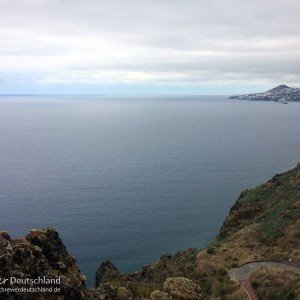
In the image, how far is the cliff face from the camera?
17359mm

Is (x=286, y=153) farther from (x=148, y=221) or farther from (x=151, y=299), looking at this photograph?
(x=151, y=299)

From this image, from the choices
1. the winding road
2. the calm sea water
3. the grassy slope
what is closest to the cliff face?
the grassy slope

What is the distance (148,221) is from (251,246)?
136 feet

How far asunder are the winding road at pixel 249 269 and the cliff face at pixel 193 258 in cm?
89

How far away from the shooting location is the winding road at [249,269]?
30638mm

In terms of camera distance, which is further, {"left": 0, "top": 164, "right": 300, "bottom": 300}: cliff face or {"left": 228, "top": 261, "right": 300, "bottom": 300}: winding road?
{"left": 228, "top": 261, "right": 300, "bottom": 300}: winding road

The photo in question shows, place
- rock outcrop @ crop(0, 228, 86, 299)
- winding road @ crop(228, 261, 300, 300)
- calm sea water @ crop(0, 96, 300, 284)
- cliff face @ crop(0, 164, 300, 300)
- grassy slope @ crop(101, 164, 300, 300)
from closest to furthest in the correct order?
rock outcrop @ crop(0, 228, 86, 299) < cliff face @ crop(0, 164, 300, 300) < winding road @ crop(228, 261, 300, 300) < grassy slope @ crop(101, 164, 300, 300) < calm sea water @ crop(0, 96, 300, 284)

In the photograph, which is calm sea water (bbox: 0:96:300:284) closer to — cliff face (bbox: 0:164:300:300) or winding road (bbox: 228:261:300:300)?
cliff face (bbox: 0:164:300:300)

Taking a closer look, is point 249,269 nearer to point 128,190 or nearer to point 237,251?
point 237,251

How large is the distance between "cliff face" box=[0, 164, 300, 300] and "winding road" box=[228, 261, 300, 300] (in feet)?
2.90

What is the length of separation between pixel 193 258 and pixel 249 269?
277 inches

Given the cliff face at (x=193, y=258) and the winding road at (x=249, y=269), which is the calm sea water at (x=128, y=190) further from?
the winding road at (x=249, y=269)

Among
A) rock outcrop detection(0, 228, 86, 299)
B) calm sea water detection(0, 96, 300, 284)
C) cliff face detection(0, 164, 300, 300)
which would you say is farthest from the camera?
calm sea water detection(0, 96, 300, 284)

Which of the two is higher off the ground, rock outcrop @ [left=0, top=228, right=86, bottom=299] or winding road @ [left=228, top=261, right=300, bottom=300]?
rock outcrop @ [left=0, top=228, right=86, bottom=299]
